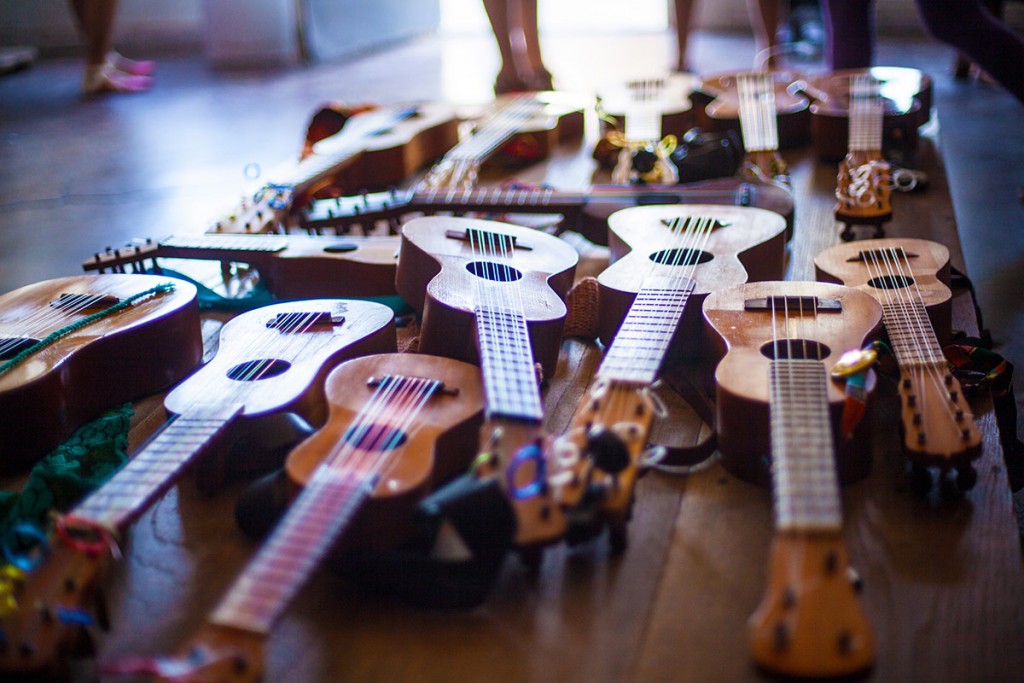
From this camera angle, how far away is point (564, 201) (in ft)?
6.57

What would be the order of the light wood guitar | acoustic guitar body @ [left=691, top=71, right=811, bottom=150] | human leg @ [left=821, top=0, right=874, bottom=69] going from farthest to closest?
human leg @ [left=821, top=0, right=874, bottom=69]
acoustic guitar body @ [left=691, top=71, right=811, bottom=150]
the light wood guitar

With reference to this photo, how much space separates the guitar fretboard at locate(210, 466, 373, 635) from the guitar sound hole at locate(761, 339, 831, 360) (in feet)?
1.81

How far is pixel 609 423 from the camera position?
1049 mm

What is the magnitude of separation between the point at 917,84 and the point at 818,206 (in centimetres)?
72

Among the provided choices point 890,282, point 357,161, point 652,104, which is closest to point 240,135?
point 357,161

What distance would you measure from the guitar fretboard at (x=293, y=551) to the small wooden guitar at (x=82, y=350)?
0.54 meters

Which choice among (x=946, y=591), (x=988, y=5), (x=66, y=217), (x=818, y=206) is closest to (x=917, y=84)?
(x=818, y=206)

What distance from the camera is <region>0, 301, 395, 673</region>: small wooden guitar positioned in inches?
35.0

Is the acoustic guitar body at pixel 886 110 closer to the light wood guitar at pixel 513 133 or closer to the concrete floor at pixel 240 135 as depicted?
the concrete floor at pixel 240 135

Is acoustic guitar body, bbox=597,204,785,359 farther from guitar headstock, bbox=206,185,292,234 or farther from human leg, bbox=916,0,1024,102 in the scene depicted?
human leg, bbox=916,0,1024,102

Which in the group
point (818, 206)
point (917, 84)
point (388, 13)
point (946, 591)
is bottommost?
point (946, 591)

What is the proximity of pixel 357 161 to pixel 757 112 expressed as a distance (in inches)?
42.8

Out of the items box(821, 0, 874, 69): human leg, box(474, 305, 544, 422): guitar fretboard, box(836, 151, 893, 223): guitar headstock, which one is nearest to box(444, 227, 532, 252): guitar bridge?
box(474, 305, 544, 422): guitar fretboard

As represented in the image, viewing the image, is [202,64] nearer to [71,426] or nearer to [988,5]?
[988,5]
